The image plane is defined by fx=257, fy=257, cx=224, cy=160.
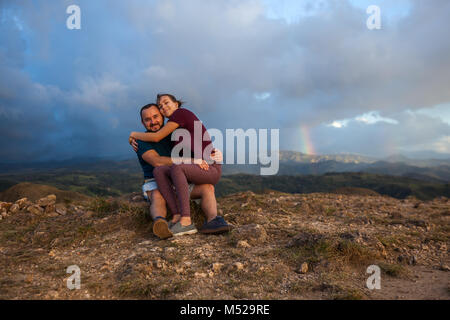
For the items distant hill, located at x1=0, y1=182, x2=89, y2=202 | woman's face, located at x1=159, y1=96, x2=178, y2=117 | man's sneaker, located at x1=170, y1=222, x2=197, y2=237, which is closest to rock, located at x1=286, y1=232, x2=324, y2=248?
man's sneaker, located at x1=170, y1=222, x2=197, y2=237

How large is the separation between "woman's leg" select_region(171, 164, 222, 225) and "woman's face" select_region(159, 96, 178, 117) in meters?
1.15

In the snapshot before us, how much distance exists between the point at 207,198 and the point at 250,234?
1.16 metres

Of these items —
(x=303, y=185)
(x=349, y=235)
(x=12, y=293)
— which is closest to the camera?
(x=12, y=293)

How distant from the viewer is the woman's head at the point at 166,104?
17.5 feet

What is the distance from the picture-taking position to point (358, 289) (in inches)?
126

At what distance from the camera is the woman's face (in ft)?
17.5

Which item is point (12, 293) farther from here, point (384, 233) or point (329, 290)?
point (384, 233)

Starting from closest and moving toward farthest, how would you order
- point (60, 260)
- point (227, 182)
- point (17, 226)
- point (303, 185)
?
point (60, 260) → point (17, 226) → point (303, 185) → point (227, 182)

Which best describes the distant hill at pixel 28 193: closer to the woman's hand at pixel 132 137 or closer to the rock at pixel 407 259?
the woman's hand at pixel 132 137

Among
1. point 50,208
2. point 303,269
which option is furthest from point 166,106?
point 50,208

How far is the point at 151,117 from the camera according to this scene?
5434 mm

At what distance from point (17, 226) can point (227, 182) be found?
117m

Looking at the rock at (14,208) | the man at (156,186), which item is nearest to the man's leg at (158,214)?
the man at (156,186)
